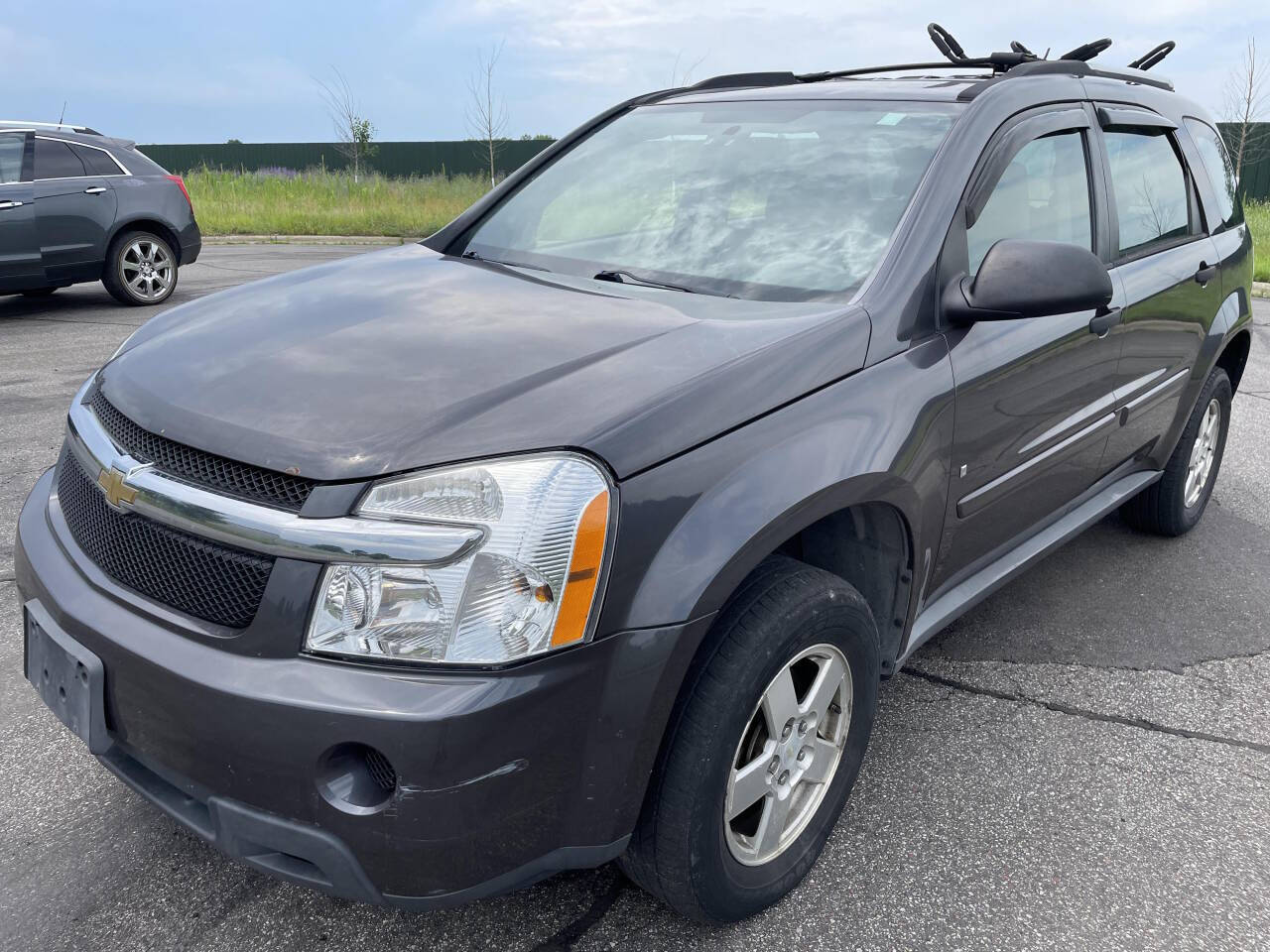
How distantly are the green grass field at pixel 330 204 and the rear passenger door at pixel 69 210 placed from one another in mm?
8872

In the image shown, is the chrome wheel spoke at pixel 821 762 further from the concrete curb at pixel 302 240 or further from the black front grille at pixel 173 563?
the concrete curb at pixel 302 240

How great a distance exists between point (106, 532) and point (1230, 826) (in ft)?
8.89

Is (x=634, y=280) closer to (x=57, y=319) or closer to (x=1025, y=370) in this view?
(x=1025, y=370)

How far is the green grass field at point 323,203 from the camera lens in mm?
19172

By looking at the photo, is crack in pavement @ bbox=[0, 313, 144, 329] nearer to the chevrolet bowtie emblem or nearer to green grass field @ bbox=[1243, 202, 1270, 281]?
the chevrolet bowtie emblem

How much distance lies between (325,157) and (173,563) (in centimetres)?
3632

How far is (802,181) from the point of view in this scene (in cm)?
283

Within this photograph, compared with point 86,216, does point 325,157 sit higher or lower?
higher

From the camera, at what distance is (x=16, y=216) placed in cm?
888

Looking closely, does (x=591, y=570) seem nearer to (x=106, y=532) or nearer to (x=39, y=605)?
(x=106, y=532)

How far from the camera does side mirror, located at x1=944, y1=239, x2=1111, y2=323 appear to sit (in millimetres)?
2439

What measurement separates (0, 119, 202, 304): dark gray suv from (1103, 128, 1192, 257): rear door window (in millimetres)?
8772

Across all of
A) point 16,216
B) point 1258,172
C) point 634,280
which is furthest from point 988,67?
point 1258,172

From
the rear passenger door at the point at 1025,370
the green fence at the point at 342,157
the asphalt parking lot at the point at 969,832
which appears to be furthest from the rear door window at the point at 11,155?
the green fence at the point at 342,157
